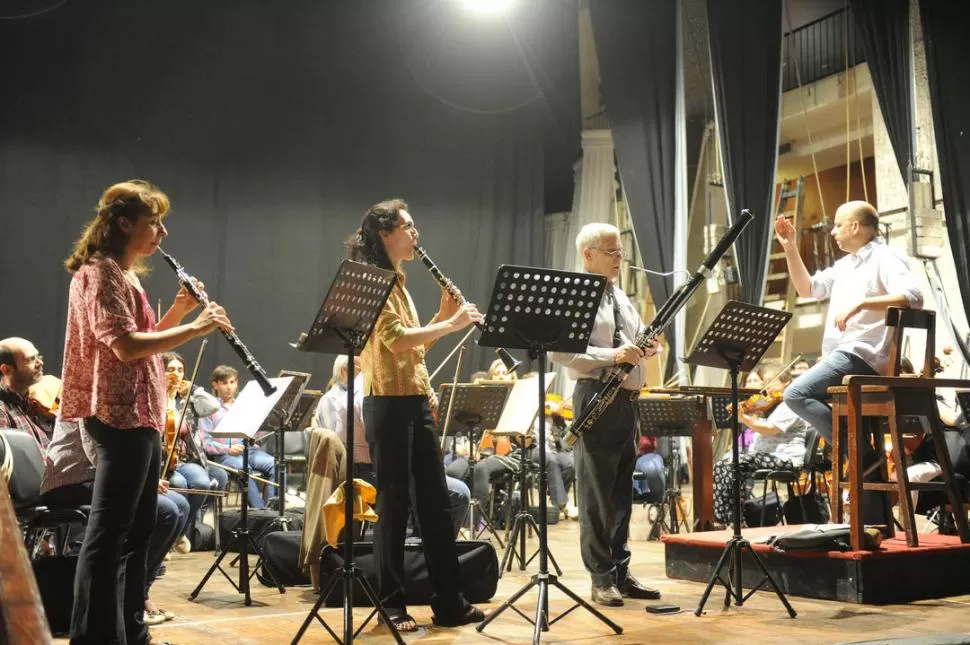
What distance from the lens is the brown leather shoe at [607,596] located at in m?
4.02

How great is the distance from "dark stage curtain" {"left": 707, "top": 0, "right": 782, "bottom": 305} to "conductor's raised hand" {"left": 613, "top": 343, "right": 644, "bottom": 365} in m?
4.55

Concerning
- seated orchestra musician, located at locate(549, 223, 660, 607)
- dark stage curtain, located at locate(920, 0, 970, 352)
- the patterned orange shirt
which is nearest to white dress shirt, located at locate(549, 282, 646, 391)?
seated orchestra musician, located at locate(549, 223, 660, 607)

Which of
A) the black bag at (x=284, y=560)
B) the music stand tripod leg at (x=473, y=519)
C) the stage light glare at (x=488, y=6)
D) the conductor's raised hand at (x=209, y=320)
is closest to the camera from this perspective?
the conductor's raised hand at (x=209, y=320)

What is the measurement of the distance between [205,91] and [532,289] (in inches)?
328

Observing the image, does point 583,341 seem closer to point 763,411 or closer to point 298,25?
point 763,411

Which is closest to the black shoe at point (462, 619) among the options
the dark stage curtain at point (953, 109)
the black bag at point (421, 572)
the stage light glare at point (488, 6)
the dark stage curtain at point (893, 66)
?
the black bag at point (421, 572)

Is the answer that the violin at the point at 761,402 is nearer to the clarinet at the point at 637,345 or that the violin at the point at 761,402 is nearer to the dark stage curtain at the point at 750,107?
the dark stage curtain at the point at 750,107

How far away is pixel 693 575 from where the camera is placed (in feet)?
15.7

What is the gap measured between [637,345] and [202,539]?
13.3ft

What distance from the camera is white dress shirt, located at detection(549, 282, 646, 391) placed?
405 centimetres

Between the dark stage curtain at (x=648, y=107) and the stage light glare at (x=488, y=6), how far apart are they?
2.69m

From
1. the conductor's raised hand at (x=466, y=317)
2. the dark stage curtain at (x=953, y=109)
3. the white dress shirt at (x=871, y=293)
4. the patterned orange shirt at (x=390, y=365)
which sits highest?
the dark stage curtain at (x=953, y=109)

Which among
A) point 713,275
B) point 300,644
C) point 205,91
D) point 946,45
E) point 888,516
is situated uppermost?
point 205,91

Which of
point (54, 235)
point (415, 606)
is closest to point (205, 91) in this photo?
point (54, 235)
